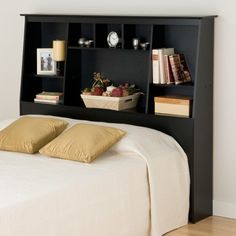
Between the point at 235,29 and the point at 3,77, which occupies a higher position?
the point at 235,29

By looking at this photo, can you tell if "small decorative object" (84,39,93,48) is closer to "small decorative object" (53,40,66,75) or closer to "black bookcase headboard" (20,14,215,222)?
"black bookcase headboard" (20,14,215,222)

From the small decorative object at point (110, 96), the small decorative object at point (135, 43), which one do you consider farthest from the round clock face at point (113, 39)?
the small decorative object at point (110, 96)

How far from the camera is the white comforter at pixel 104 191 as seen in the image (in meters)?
3.80

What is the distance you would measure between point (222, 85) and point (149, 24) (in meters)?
0.64

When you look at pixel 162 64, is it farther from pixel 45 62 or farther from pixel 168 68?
pixel 45 62

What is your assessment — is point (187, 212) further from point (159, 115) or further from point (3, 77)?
point (3, 77)

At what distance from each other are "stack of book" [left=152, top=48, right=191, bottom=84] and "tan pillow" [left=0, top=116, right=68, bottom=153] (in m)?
0.71

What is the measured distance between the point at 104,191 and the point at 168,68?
3.70 feet

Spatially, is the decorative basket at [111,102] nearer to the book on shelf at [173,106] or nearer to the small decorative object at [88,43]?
the book on shelf at [173,106]

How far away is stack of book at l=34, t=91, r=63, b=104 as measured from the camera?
215 inches

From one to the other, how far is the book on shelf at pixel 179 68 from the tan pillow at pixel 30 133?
0.81 m

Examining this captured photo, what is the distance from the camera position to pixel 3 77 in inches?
235

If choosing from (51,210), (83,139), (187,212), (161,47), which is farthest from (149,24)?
(51,210)

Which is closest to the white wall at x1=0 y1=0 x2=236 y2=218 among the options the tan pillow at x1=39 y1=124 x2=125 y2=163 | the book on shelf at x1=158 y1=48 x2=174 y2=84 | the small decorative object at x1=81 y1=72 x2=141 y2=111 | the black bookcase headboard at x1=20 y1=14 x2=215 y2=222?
the black bookcase headboard at x1=20 y1=14 x2=215 y2=222
